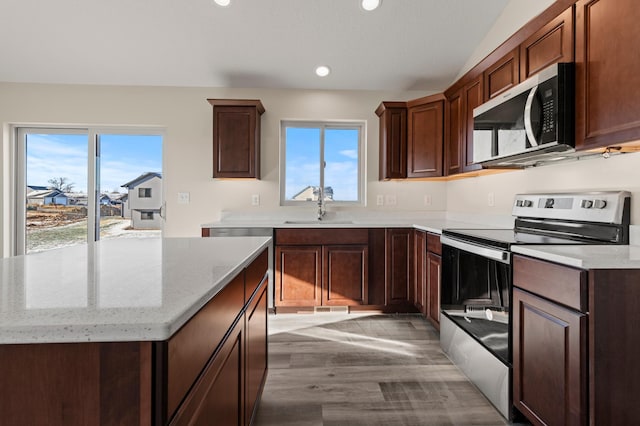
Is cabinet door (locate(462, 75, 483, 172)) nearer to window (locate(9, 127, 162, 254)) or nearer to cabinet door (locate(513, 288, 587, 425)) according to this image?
cabinet door (locate(513, 288, 587, 425))

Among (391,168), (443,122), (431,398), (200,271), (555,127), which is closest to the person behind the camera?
(200,271)

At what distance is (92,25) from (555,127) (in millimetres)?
3616

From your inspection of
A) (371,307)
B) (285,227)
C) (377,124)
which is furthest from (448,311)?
(377,124)

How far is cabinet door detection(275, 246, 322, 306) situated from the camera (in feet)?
9.81

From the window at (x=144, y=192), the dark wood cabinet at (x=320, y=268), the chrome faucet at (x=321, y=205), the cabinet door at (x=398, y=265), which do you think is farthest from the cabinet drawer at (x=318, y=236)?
the window at (x=144, y=192)

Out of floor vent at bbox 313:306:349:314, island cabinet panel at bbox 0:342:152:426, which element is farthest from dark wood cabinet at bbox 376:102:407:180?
island cabinet panel at bbox 0:342:152:426

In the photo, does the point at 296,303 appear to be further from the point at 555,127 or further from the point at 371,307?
the point at 555,127

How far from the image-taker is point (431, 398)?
1.75m

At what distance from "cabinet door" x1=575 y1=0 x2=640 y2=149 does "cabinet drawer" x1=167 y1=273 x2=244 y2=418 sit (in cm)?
174

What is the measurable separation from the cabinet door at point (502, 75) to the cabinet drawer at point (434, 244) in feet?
3.62

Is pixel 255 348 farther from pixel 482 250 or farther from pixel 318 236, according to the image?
pixel 318 236

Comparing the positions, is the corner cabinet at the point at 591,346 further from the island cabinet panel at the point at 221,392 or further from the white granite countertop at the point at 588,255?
the island cabinet panel at the point at 221,392

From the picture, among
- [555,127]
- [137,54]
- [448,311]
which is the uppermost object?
[137,54]

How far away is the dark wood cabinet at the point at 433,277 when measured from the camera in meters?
2.49
